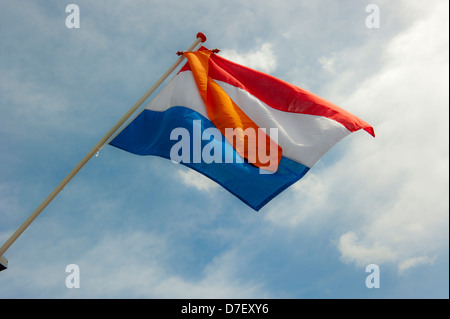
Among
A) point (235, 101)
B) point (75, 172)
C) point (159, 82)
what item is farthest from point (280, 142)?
point (75, 172)

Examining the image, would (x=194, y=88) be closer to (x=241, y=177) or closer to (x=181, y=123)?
(x=181, y=123)

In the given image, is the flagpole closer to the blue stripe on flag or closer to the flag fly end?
the flag fly end

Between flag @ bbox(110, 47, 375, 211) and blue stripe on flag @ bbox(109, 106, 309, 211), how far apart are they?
3 centimetres

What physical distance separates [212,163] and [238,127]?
160cm

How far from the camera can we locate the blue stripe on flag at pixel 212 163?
12.2m

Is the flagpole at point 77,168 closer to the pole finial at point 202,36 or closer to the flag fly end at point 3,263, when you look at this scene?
the flag fly end at point 3,263

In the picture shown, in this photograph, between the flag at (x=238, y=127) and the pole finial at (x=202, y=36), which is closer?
the flag at (x=238, y=127)

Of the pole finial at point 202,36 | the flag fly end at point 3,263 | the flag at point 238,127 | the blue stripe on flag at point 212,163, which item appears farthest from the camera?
the pole finial at point 202,36

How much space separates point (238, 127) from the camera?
1330 cm

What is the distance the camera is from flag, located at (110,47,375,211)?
12.5 metres

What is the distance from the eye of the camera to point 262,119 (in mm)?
13680

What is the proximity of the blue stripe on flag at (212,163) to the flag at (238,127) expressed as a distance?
29mm

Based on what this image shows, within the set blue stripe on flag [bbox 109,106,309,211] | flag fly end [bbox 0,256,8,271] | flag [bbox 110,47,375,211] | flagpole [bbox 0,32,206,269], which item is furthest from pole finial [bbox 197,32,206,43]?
flag fly end [bbox 0,256,8,271]

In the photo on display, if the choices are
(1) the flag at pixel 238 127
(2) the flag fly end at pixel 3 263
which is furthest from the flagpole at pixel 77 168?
(1) the flag at pixel 238 127
